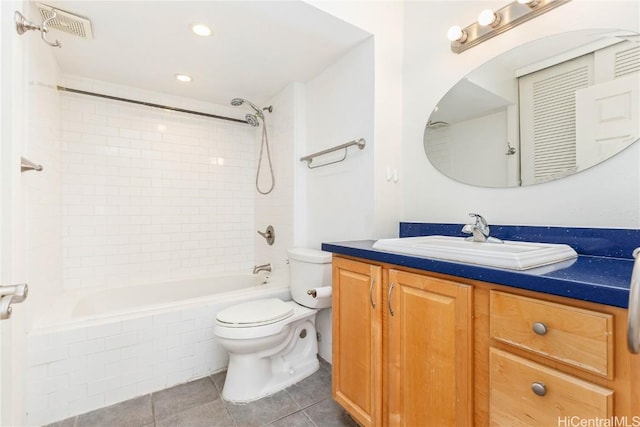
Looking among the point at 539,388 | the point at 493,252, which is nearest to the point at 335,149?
the point at 493,252

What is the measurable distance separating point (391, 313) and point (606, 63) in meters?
1.24

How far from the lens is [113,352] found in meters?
1.63

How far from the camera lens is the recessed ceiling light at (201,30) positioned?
1.70 m

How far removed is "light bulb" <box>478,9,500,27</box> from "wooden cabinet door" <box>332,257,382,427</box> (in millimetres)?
1281

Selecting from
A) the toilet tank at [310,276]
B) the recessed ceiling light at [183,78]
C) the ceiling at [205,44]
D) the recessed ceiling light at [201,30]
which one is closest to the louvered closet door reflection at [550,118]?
the ceiling at [205,44]

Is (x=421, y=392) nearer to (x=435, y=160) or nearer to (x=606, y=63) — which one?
(x=435, y=160)

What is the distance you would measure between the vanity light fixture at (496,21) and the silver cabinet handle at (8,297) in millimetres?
1930

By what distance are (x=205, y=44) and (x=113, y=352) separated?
6.31 ft

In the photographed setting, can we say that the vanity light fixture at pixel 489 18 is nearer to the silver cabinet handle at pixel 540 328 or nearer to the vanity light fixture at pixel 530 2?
the vanity light fixture at pixel 530 2

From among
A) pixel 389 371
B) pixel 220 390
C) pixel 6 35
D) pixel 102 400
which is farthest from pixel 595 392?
pixel 102 400

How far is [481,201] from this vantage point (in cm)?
148

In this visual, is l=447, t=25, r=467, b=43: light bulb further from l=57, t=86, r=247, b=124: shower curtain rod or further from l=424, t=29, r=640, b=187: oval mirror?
l=57, t=86, r=247, b=124: shower curtain rod

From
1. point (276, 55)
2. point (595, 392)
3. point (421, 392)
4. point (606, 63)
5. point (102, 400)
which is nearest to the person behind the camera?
point (595, 392)

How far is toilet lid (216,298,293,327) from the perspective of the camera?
63.5 inches
